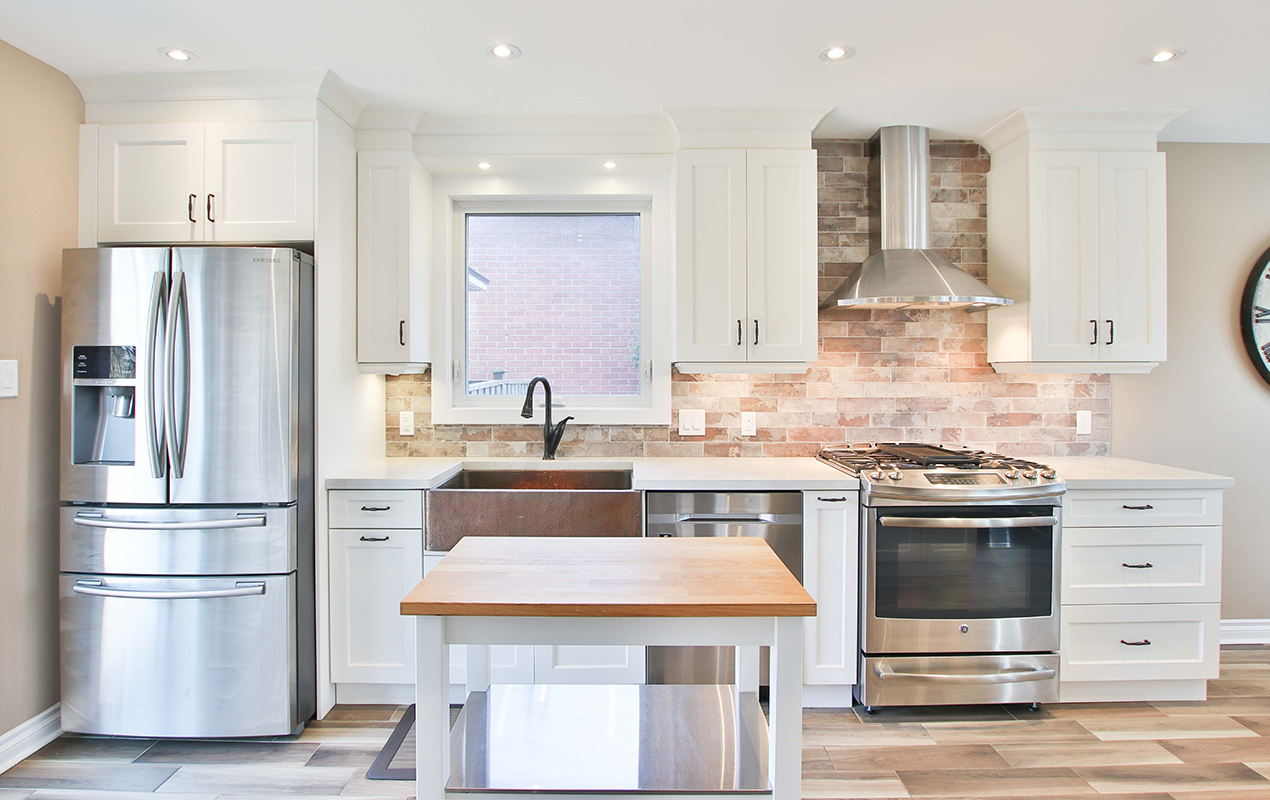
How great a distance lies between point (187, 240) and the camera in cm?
261

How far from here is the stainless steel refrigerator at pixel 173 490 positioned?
2.38m

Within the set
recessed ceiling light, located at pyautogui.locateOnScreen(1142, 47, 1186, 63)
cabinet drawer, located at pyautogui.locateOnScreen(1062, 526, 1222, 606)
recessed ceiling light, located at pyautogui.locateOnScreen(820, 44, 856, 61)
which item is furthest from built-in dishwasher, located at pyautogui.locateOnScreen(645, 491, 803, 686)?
recessed ceiling light, located at pyautogui.locateOnScreen(1142, 47, 1186, 63)

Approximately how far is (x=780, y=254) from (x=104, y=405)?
8.68 feet

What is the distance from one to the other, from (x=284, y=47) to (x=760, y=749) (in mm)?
2612

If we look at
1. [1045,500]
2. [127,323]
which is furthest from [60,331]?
[1045,500]

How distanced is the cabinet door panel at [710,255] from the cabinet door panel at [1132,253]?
1.58 metres

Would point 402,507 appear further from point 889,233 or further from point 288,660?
point 889,233

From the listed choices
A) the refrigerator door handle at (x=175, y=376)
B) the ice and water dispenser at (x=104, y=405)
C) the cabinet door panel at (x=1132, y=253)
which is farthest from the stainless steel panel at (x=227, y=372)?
the cabinet door panel at (x=1132, y=253)

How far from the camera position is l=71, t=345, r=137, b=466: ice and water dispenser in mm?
2387

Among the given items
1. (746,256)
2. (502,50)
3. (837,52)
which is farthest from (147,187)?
(837,52)

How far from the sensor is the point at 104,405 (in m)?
2.44

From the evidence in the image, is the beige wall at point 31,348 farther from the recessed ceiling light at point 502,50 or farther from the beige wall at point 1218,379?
the beige wall at point 1218,379

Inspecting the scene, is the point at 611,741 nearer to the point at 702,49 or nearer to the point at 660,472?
the point at 660,472

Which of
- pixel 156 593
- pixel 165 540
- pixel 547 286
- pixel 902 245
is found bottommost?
pixel 156 593
